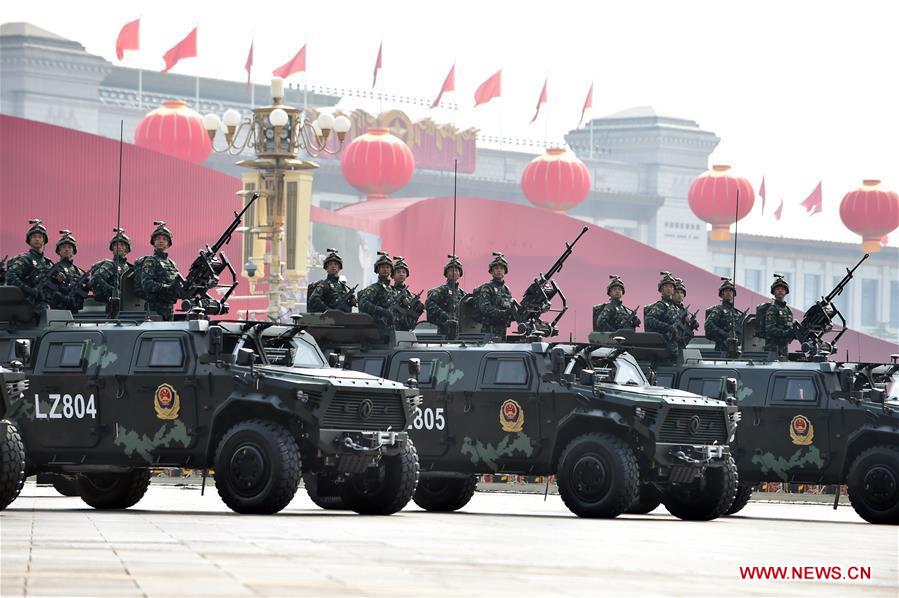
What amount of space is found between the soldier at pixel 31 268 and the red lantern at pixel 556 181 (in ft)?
211

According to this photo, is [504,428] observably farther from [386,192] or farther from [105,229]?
[386,192]

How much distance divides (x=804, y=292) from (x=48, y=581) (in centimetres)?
12697

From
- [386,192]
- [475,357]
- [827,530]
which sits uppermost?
[386,192]

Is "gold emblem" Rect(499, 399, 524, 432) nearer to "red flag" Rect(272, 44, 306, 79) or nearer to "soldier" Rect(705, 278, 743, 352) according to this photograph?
"soldier" Rect(705, 278, 743, 352)

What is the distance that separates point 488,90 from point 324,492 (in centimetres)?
7420

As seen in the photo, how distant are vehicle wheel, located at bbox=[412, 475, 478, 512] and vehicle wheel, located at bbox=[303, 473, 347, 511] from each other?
2.85 metres

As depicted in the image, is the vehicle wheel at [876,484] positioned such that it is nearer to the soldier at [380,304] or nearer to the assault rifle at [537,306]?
the assault rifle at [537,306]

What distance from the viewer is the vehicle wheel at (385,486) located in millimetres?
20828

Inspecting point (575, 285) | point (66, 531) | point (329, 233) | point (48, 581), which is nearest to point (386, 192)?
point (575, 285)

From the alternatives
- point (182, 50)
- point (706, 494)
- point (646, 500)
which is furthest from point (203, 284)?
point (182, 50)

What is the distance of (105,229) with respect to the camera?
50.5 m

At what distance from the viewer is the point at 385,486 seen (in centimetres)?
2089
